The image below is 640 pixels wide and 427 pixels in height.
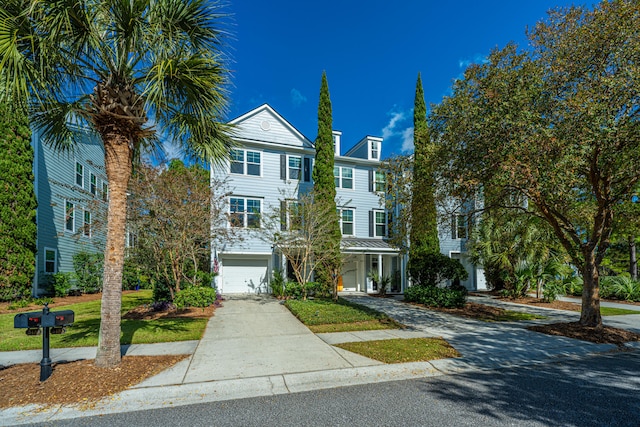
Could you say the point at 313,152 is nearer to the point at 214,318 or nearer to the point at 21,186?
the point at 214,318

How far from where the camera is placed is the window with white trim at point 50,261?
52.0 feet

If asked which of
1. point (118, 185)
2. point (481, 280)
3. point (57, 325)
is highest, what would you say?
point (118, 185)

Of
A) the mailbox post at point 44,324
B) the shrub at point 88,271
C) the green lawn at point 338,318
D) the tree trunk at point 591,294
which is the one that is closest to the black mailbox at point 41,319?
the mailbox post at point 44,324

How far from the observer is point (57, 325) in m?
4.93

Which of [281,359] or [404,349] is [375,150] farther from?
[281,359]

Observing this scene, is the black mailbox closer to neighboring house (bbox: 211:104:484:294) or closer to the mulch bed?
the mulch bed

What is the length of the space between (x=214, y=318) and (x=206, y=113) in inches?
260

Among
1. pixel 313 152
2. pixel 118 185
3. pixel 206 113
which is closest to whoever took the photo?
pixel 118 185

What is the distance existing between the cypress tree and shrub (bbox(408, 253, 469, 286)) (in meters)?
15.7

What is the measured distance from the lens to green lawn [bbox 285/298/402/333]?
898 centimetres

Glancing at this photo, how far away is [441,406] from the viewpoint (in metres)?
4.33

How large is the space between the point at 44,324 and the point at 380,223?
1688 cm

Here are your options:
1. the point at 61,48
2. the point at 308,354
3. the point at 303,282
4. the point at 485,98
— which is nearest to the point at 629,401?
the point at 308,354

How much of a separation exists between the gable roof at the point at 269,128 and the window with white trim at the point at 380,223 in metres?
5.44
